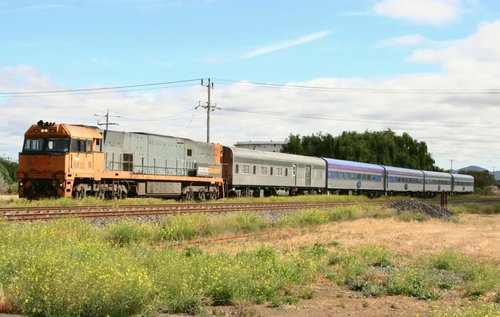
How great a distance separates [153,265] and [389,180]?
53481 millimetres

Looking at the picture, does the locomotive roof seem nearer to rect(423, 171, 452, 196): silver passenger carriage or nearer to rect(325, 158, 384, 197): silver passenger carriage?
rect(325, 158, 384, 197): silver passenger carriage

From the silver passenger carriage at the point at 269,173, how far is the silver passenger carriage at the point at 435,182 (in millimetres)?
24487

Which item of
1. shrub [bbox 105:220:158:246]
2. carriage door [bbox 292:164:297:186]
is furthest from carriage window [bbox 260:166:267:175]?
shrub [bbox 105:220:158:246]

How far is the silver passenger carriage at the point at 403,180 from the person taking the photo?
199 ft

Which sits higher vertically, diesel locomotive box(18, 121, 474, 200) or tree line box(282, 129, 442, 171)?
tree line box(282, 129, 442, 171)

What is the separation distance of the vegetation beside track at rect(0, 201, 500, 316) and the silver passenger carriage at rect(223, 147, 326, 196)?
71.6 feet

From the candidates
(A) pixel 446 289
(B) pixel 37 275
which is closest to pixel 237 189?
(A) pixel 446 289

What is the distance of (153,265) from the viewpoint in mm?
9711

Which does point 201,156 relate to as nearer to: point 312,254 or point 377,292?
point 312,254

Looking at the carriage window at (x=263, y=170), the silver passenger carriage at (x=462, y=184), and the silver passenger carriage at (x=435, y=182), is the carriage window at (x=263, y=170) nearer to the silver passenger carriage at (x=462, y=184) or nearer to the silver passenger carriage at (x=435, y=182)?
the silver passenger carriage at (x=435, y=182)

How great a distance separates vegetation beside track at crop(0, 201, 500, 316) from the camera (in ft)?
24.4

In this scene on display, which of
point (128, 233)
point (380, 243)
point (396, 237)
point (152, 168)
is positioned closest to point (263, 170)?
point (152, 168)

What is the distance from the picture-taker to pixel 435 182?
72438 mm

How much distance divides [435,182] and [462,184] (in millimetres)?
13284
